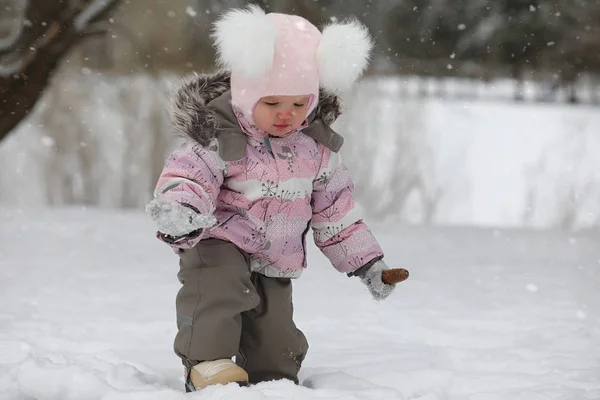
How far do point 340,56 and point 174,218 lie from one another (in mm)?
733

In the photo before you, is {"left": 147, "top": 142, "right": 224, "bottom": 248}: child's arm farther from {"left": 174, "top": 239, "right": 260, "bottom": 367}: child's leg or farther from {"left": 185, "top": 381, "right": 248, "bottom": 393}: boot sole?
{"left": 185, "top": 381, "right": 248, "bottom": 393}: boot sole

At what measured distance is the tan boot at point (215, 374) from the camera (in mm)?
2383

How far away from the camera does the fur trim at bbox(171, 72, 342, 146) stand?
8.00 ft

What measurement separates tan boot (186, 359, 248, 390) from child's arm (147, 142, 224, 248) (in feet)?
1.25

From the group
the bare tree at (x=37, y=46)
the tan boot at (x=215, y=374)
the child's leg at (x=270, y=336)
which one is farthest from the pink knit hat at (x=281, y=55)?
the bare tree at (x=37, y=46)

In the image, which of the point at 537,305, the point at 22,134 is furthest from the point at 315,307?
the point at 22,134

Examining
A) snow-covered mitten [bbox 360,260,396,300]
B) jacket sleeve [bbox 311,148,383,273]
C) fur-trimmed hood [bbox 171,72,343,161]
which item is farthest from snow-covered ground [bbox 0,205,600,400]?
fur-trimmed hood [bbox 171,72,343,161]

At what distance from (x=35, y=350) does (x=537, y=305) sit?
2523 millimetres

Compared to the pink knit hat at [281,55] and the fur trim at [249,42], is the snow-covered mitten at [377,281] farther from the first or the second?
the fur trim at [249,42]

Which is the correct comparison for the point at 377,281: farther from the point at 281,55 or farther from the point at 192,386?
the point at 281,55

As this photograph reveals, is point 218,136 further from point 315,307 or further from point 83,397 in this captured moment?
point 315,307

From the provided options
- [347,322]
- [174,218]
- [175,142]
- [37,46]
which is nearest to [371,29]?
[175,142]

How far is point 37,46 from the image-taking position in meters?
5.95

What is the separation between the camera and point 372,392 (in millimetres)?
2529
